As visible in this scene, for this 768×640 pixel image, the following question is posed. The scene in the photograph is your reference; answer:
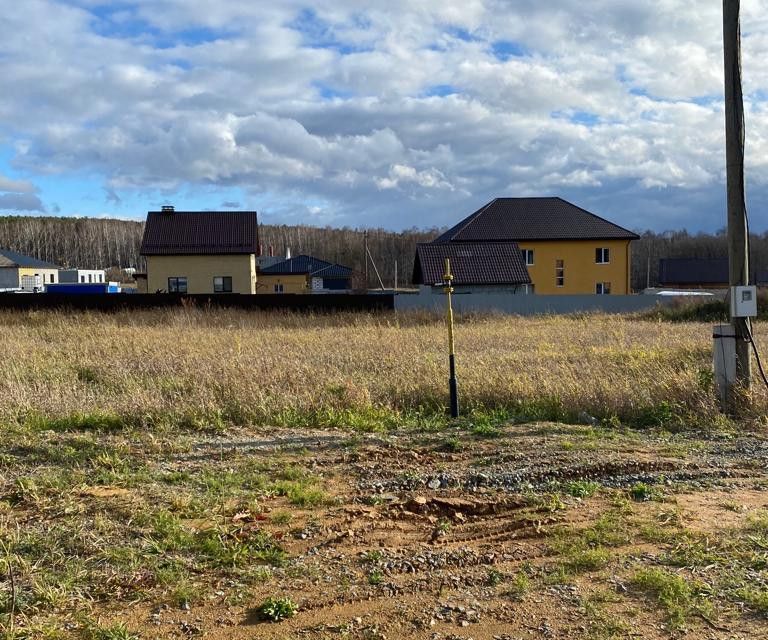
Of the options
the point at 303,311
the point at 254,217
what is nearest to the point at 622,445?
the point at 303,311

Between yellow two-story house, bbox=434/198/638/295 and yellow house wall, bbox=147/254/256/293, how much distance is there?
13675 mm

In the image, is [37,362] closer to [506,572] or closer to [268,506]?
[268,506]

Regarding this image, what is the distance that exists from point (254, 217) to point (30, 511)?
143ft

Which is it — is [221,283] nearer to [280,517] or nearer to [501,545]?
[280,517]

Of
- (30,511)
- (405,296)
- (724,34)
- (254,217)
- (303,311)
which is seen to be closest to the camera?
(30,511)

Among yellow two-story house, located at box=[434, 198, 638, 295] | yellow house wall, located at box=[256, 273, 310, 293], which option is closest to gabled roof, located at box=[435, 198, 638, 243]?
yellow two-story house, located at box=[434, 198, 638, 295]

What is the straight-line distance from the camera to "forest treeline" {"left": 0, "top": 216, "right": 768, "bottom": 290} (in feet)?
351

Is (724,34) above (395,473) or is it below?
above

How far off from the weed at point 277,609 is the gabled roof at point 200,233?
42576 millimetres

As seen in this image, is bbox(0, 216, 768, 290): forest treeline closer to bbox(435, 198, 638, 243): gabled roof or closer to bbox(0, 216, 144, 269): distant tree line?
bbox(0, 216, 144, 269): distant tree line

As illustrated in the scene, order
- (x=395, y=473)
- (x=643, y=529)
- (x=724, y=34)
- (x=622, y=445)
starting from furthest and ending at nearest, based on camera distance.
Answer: (x=724, y=34)
(x=622, y=445)
(x=395, y=473)
(x=643, y=529)

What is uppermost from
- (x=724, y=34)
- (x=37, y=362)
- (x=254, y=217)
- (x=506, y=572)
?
(x=254, y=217)

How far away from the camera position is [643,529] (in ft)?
14.7

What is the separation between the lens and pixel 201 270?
147ft
